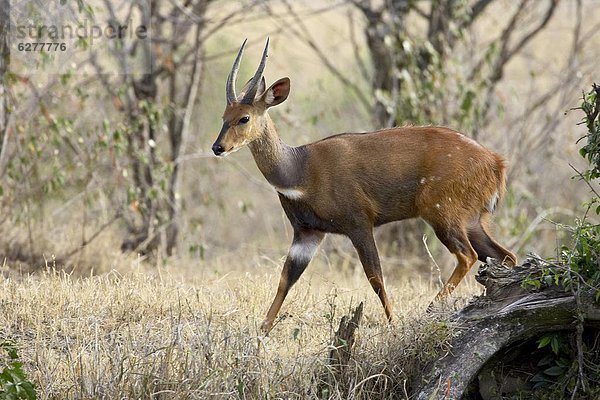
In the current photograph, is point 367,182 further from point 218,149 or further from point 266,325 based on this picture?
point 266,325

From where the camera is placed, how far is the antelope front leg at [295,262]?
25.1 ft

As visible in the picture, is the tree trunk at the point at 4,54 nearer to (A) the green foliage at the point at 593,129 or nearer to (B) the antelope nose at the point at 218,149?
(B) the antelope nose at the point at 218,149

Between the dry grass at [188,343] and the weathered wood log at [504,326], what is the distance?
153mm

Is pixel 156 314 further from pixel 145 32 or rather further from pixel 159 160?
pixel 145 32

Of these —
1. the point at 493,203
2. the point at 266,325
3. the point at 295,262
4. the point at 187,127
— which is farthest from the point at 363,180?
the point at 187,127

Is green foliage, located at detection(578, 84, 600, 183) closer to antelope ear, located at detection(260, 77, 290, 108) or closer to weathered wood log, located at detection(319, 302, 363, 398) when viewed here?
weathered wood log, located at detection(319, 302, 363, 398)

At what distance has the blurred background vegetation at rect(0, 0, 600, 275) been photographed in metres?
11.3

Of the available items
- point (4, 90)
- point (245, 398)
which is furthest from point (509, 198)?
point (245, 398)

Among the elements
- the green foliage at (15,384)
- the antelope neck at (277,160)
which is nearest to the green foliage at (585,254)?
the antelope neck at (277,160)

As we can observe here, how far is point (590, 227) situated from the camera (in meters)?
6.50

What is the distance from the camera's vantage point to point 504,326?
646 centimetres

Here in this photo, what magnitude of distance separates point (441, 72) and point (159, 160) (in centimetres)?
389

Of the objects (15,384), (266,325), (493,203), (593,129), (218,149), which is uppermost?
(593,129)

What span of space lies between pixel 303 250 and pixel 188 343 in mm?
1604
